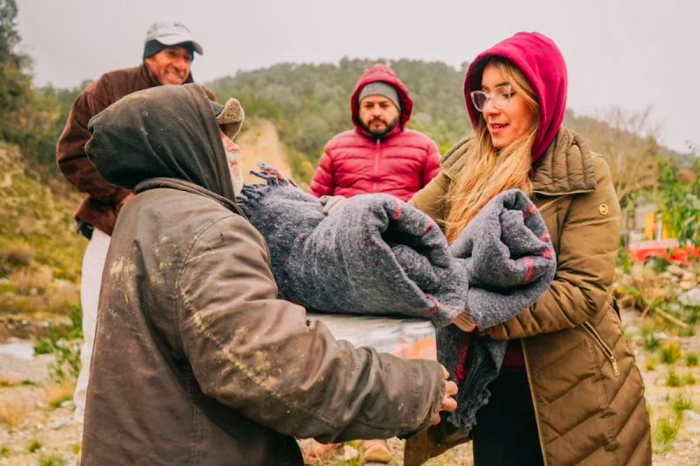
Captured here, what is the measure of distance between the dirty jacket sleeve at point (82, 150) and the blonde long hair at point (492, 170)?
89.6 inches

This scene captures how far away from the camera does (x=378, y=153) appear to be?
181 inches

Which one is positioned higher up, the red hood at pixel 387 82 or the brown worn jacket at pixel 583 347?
the red hood at pixel 387 82

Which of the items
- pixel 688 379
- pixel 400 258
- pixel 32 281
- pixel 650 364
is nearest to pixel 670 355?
pixel 650 364

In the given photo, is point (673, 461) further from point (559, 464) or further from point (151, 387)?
point (151, 387)

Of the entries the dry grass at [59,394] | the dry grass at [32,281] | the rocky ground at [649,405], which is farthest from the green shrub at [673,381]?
the dry grass at [32,281]

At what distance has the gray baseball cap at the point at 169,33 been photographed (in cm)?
396

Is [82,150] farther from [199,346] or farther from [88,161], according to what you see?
[199,346]

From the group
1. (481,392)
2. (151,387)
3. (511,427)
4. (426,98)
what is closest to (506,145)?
(481,392)

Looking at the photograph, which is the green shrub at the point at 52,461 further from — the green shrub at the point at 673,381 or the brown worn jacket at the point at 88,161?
the green shrub at the point at 673,381

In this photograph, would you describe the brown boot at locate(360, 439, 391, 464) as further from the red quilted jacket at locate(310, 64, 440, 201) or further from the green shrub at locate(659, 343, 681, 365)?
the green shrub at locate(659, 343, 681, 365)

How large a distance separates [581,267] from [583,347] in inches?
11.0

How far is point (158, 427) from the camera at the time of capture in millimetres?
1355

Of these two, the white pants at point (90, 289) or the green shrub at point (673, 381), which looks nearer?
the white pants at point (90, 289)

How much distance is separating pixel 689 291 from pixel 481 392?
8144mm
